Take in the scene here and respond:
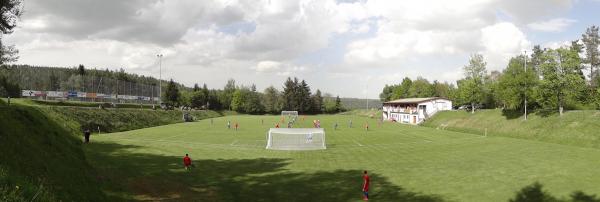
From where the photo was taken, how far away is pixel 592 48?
297 ft

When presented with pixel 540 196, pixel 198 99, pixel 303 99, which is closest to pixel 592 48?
pixel 540 196

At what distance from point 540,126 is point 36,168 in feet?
206

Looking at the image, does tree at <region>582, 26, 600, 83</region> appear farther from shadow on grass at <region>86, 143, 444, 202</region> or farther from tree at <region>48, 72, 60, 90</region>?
tree at <region>48, 72, 60, 90</region>

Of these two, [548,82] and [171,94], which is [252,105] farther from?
[548,82]

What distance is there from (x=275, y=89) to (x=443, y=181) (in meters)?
163

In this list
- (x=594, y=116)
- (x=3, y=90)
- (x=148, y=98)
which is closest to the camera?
(x=594, y=116)

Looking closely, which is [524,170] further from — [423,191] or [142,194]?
[142,194]

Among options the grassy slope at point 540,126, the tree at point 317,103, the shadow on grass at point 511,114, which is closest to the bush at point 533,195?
the grassy slope at point 540,126

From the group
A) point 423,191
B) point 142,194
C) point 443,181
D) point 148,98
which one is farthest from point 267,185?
point 148,98

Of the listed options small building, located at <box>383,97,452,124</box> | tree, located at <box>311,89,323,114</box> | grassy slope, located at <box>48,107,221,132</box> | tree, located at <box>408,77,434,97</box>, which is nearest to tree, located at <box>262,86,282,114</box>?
tree, located at <box>311,89,323,114</box>

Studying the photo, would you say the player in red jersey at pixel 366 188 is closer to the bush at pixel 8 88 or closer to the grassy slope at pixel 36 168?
the grassy slope at pixel 36 168

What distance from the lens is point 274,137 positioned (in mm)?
56469

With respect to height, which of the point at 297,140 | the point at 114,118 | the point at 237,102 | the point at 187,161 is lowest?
the point at 297,140

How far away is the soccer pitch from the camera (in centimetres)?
2394
